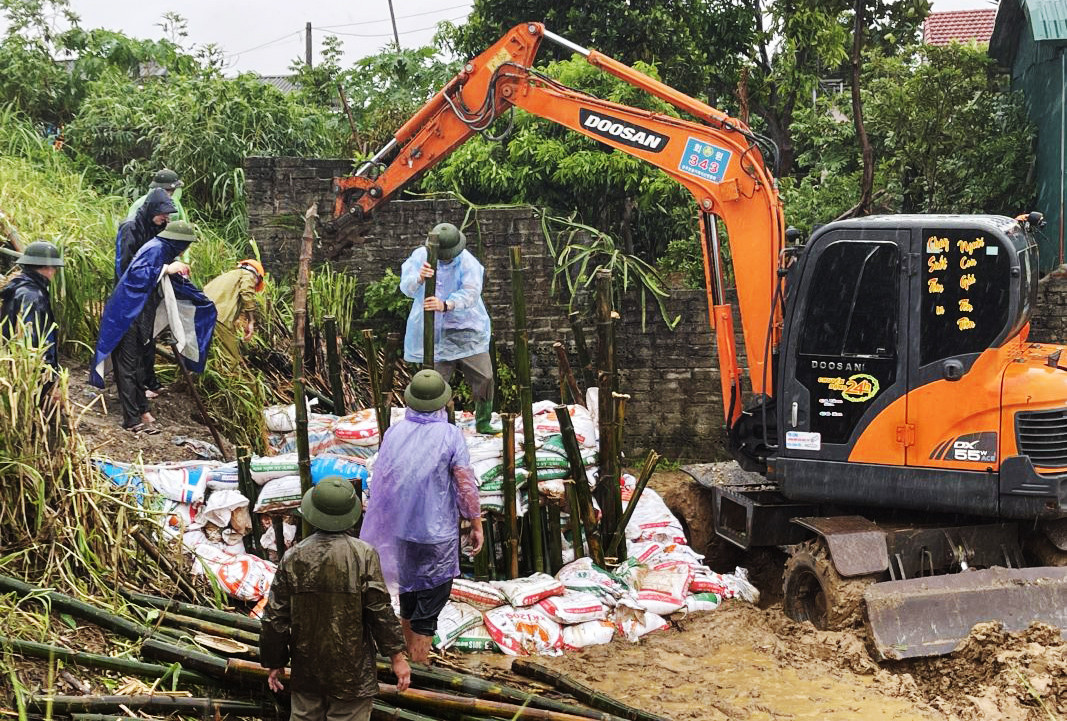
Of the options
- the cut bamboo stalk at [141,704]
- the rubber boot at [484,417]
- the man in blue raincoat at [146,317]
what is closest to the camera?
the cut bamboo stalk at [141,704]

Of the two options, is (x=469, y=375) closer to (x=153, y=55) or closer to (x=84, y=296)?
(x=84, y=296)

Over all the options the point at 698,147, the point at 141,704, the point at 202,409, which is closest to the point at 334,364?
the point at 202,409

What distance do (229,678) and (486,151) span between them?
23.0 feet

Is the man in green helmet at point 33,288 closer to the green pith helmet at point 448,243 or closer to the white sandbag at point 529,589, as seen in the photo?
the green pith helmet at point 448,243

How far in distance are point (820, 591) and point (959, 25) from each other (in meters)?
18.5

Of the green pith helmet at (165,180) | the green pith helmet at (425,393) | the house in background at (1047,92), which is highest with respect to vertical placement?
the house in background at (1047,92)

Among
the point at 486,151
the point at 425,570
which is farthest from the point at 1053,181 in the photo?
the point at 425,570

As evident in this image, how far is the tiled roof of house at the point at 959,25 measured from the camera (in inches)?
842

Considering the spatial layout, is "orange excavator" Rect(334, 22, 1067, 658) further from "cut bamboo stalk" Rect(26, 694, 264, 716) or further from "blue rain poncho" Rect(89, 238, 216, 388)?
"blue rain poncho" Rect(89, 238, 216, 388)

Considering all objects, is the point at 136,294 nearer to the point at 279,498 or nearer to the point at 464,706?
the point at 279,498

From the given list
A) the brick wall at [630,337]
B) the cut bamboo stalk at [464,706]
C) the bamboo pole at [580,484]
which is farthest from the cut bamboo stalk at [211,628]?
the brick wall at [630,337]

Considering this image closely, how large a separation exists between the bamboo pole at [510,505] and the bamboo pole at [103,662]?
2.33 metres

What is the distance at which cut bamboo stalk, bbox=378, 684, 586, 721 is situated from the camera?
4.79 meters

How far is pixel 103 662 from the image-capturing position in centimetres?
462
